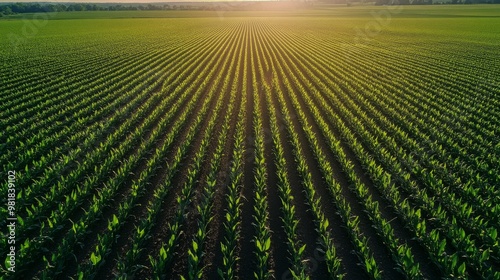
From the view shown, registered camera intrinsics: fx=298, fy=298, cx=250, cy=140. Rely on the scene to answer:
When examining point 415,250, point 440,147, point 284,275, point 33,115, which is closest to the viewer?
point 284,275

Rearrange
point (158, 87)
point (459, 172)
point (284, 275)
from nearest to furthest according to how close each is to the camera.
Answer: point (284, 275), point (459, 172), point (158, 87)

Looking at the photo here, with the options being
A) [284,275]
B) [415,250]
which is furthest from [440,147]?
[284,275]

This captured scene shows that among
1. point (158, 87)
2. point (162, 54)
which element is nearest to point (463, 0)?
point (162, 54)

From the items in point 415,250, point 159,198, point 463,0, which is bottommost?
point 415,250

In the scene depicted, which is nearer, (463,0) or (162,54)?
(162,54)

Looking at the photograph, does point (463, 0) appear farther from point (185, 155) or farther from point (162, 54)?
point (185, 155)

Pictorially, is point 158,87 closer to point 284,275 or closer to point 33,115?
point 33,115

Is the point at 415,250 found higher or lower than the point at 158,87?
lower
